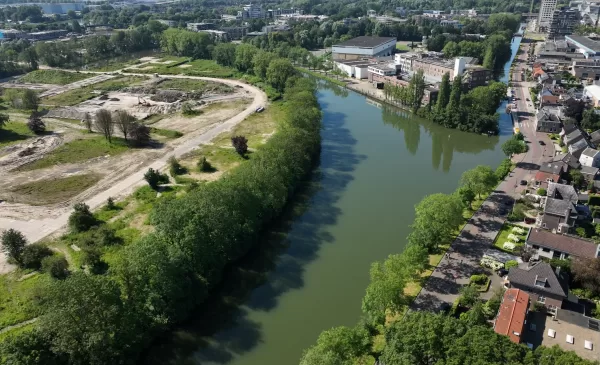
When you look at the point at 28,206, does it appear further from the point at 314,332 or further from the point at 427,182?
the point at 427,182

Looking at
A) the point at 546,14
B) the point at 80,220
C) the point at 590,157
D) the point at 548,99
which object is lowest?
the point at 80,220

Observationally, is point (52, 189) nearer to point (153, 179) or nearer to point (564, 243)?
point (153, 179)

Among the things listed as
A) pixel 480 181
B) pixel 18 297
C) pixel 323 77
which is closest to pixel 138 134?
pixel 18 297

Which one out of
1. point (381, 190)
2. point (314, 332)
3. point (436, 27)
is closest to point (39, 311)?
point (314, 332)

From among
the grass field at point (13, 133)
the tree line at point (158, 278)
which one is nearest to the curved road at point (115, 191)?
the tree line at point (158, 278)

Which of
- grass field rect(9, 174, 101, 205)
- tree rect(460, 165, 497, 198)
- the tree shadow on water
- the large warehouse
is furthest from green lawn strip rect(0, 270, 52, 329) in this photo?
the large warehouse
